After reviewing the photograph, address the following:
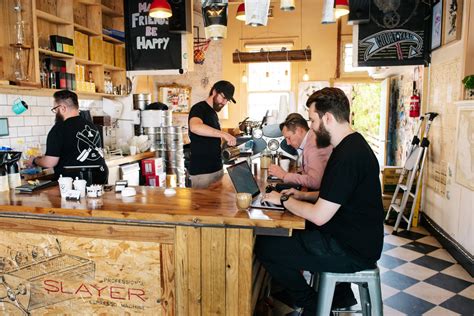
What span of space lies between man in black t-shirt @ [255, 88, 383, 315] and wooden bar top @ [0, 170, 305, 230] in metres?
0.19

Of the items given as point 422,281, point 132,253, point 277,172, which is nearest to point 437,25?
point 422,281

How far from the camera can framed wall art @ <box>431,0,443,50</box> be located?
4707 millimetres

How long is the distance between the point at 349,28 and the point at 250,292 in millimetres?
9080

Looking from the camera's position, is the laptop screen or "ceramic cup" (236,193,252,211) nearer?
"ceramic cup" (236,193,252,211)

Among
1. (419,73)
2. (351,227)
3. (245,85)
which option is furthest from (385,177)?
(245,85)

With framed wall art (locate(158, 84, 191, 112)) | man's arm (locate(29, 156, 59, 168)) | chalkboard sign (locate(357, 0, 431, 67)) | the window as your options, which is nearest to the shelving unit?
man's arm (locate(29, 156, 59, 168))

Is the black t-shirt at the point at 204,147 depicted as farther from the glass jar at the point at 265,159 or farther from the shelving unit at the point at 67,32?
the shelving unit at the point at 67,32

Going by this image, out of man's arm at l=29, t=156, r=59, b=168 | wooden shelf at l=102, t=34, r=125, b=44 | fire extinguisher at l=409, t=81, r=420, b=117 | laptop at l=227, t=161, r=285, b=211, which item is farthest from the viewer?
fire extinguisher at l=409, t=81, r=420, b=117

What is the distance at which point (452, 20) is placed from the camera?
4.46m

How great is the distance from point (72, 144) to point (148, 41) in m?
2.17

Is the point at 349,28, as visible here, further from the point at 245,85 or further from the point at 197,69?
the point at 197,69

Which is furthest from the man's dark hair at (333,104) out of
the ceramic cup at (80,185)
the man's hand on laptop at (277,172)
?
the ceramic cup at (80,185)

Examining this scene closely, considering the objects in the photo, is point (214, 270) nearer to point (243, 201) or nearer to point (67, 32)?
point (243, 201)

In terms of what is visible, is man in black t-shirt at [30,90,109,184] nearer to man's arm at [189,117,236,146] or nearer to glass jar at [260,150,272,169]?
man's arm at [189,117,236,146]
